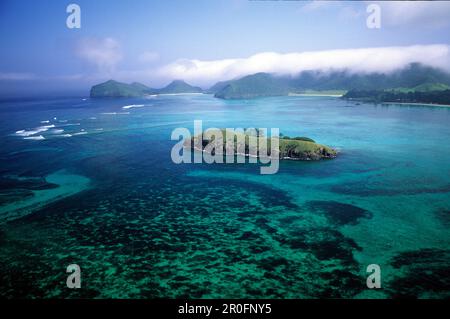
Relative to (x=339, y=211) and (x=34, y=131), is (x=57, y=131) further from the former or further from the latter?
(x=339, y=211)

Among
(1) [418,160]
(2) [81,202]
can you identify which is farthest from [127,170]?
(1) [418,160]

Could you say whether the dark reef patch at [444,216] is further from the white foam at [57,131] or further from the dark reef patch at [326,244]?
the white foam at [57,131]

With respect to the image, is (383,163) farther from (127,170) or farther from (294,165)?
(127,170)

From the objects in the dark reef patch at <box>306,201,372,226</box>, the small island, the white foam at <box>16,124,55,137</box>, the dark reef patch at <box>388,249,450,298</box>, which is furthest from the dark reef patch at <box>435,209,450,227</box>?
the white foam at <box>16,124,55,137</box>

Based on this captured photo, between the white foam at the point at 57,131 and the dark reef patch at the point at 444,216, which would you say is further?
the white foam at the point at 57,131

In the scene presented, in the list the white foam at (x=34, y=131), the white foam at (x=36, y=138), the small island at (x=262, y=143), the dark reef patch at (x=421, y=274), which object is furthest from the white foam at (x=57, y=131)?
the dark reef patch at (x=421, y=274)

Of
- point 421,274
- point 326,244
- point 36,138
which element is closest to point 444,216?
point 421,274
